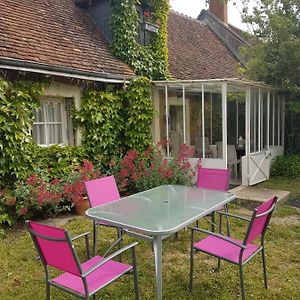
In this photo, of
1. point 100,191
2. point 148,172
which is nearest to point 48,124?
point 148,172

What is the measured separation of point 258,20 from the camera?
35.4ft

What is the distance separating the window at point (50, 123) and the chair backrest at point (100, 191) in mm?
2952

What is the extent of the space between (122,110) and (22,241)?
443 centimetres

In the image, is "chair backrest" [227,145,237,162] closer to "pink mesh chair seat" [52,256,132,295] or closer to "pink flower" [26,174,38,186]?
"pink flower" [26,174,38,186]

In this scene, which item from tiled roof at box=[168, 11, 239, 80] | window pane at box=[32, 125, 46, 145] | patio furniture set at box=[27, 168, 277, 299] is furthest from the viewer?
tiled roof at box=[168, 11, 239, 80]

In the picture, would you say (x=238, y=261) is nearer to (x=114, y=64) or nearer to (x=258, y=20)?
(x=114, y=64)

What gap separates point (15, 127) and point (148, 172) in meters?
3.08

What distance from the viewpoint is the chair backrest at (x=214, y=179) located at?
496 cm

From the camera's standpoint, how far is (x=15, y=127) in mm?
5801

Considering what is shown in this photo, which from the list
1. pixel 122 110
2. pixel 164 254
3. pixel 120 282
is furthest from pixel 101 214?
pixel 122 110

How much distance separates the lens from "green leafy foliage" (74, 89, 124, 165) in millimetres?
→ 7535

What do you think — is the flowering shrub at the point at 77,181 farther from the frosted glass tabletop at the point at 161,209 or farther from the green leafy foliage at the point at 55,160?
the frosted glass tabletop at the point at 161,209

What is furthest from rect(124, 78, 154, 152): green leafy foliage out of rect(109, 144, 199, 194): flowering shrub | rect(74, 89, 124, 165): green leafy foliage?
rect(109, 144, 199, 194): flowering shrub

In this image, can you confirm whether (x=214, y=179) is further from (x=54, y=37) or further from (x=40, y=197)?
(x=54, y=37)
